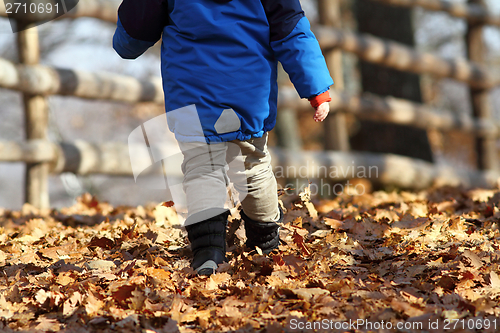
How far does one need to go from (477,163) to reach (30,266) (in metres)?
6.56

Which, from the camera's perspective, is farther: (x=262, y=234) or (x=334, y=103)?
(x=334, y=103)

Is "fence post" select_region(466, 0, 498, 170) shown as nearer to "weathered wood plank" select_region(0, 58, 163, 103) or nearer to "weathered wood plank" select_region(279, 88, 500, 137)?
"weathered wood plank" select_region(279, 88, 500, 137)

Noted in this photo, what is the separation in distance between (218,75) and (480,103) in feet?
20.0

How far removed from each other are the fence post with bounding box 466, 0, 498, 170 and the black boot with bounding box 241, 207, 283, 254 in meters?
5.58

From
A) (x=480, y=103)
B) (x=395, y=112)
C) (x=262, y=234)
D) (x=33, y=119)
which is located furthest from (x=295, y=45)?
(x=480, y=103)

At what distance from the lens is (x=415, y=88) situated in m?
6.39

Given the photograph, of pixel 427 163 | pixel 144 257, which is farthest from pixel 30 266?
pixel 427 163

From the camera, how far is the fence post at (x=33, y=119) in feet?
12.7

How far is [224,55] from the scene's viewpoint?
1936mm

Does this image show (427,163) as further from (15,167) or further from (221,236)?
(15,167)

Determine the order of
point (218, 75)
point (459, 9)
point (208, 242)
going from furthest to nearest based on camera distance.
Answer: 1. point (459, 9)
2. point (208, 242)
3. point (218, 75)

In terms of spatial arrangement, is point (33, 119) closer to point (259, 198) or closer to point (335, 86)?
point (259, 198)

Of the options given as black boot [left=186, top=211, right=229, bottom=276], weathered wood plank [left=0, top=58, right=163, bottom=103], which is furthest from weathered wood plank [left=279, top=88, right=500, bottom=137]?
black boot [left=186, top=211, right=229, bottom=276]

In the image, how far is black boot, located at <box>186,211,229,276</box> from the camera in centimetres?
202
